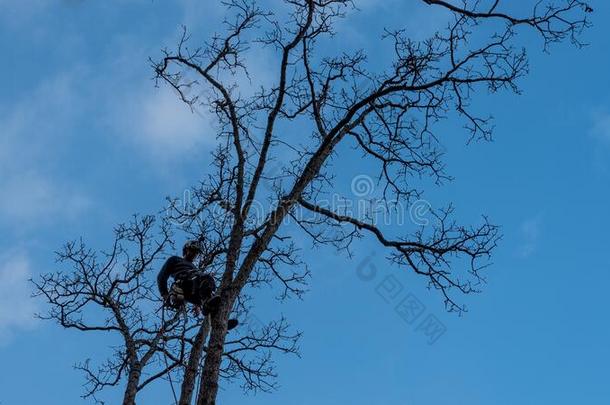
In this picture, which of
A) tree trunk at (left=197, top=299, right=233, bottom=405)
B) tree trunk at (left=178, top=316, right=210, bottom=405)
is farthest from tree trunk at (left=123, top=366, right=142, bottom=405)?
tree trunk at (left=197, top=299, right=233, bottom=405)

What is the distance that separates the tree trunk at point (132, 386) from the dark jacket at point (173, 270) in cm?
287

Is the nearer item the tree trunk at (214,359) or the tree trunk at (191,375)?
the tree trunk at (214,359)

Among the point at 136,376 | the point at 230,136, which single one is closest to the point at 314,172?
the point at 230,136

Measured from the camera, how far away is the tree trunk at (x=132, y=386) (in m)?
10.0

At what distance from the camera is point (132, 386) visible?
10.2m

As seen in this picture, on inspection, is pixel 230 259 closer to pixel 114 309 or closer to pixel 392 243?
Answer: pixel 392 243

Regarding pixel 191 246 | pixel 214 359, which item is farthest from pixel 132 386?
pixel 214 359

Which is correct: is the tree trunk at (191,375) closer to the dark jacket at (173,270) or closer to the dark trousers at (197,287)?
the dark trousers at (197,287)

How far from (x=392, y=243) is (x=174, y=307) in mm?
2473

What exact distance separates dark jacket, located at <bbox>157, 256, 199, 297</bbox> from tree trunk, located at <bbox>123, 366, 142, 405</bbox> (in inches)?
113

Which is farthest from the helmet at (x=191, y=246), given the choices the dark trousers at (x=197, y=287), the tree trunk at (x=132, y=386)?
the tree trunk at (x=132, y=386)

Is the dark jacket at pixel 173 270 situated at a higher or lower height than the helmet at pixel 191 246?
lower

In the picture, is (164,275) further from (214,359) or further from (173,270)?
(214,359)

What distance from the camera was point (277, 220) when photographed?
25.8ft
